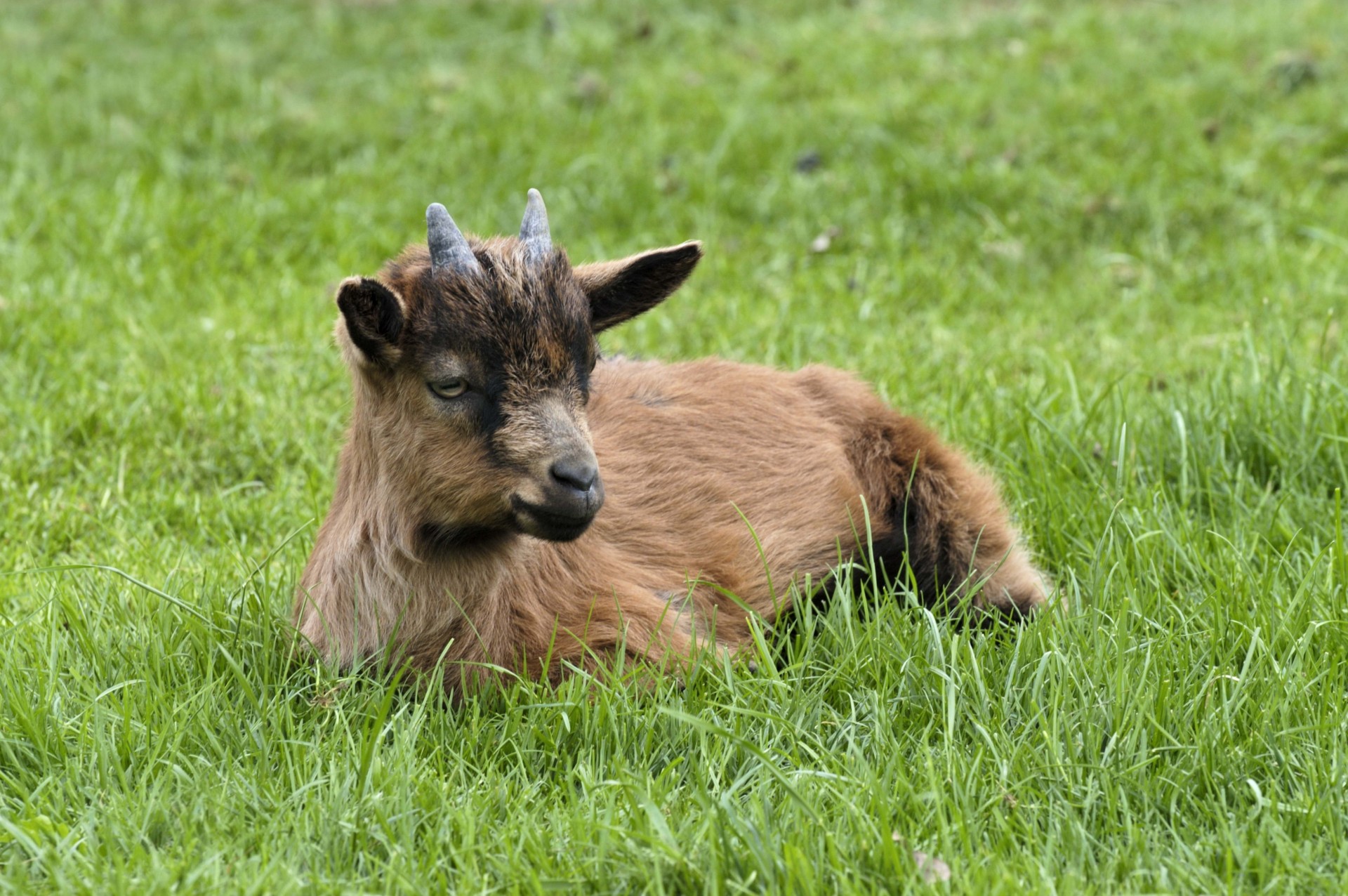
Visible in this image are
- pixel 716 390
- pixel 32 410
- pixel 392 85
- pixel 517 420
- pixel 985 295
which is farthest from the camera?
pixel 392 85

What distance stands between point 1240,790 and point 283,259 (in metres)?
5.53

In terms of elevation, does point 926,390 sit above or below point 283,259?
below

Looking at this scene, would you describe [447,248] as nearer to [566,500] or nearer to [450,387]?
[450,387]

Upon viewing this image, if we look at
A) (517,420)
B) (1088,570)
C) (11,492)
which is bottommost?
(1088,570)

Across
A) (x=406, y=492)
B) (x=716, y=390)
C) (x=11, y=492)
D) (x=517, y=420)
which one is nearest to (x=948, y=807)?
(x=517, y=420)

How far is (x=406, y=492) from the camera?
3744 mm

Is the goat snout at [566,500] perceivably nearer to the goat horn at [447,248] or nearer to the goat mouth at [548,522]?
the goat mouth at [548,522]

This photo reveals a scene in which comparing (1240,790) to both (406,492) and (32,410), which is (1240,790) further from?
(32,410)

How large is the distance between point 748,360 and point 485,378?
2899mm

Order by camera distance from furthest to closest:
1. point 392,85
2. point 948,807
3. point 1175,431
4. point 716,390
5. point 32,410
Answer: point 392,85 < point 32,410 < point 1175,431 < point 716,390 < point 948,807

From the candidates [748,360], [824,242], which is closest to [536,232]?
[748,360]

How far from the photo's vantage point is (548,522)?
3484 mm

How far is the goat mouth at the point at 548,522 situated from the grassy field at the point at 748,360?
0.41 m

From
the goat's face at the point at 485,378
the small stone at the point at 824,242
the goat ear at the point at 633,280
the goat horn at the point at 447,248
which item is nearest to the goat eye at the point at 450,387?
the goat's face at the point at 485,378
